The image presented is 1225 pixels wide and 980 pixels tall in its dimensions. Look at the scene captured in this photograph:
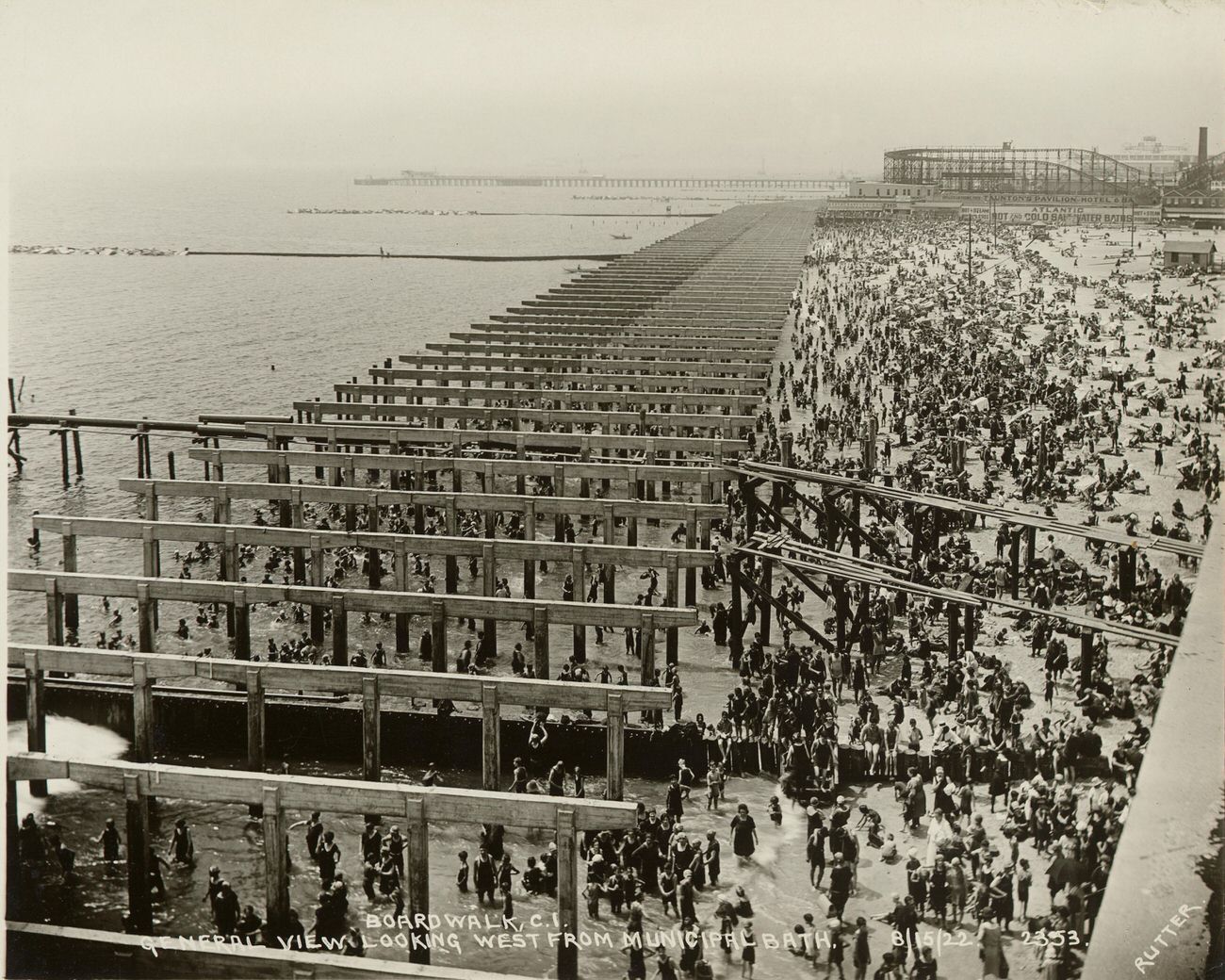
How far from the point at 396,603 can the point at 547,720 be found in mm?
5411

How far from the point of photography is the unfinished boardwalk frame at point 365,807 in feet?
71.0

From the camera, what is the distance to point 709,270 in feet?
354

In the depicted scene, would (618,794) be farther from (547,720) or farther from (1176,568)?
(1176,568)

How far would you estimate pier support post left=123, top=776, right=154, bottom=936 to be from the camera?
23.3m

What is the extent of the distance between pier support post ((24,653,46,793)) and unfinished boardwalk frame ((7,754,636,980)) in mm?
4986

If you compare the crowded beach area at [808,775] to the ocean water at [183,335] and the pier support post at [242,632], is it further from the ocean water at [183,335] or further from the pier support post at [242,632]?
the ocean water at [183,335]

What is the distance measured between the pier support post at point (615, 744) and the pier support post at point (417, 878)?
18.2 ft

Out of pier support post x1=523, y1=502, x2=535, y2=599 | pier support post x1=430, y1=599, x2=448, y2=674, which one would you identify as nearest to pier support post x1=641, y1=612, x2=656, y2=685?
pier support post x1=430, y1=599, x2=448, y2=674

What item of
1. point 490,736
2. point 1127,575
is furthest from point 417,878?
point 1127,575

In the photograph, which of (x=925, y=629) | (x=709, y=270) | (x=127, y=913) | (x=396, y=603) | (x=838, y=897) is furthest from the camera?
(x=709, y=270)

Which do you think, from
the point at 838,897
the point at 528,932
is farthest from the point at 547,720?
the point at 838,897

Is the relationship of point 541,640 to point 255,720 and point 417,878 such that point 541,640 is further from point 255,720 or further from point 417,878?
point 417,878

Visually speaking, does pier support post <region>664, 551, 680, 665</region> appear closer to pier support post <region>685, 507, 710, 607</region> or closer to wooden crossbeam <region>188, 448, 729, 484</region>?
pier support post <region>685, 507, 710, 607</region>

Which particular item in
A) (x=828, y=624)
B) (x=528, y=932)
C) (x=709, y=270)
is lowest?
(x=528, y=932)
